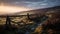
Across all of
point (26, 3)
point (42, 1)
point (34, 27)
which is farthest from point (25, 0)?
point (34, 27)

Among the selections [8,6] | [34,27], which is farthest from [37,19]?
[8,6]

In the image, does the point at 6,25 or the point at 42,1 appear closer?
the point at 6,25

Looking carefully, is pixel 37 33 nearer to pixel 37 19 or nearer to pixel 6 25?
pixel 37 19

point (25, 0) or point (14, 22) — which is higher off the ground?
point (25, 0)

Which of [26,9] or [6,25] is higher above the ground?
[26,9]

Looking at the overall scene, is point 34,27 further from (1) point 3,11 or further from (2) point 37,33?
(1) point 3,11

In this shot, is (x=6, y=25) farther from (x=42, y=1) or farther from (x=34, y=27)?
(x=42, y=1)

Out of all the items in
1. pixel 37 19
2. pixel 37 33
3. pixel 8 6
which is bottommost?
pixel 37 33
